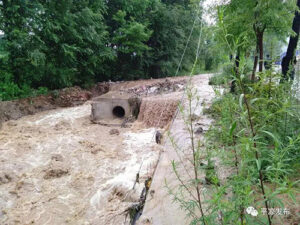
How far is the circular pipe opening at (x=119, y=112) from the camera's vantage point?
6896 millimetres

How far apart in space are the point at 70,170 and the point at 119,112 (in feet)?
11.5

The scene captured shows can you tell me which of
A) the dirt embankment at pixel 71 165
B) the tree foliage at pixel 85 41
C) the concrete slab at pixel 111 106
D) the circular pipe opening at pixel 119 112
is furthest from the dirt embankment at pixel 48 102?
the circular pipe opening at pixel 119 112

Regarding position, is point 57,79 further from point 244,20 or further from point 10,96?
point 244,20

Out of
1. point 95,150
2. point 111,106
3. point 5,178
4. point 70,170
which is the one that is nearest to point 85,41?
point 111,106

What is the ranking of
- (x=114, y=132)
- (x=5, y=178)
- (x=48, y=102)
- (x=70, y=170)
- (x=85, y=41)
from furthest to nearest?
(x=85, y=41) < (x=48, y=102) < (x=114, y=132) < (x=70, y=170) < (x=5, y=178)

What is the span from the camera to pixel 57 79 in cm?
842

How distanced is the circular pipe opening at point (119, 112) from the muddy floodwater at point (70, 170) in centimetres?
90

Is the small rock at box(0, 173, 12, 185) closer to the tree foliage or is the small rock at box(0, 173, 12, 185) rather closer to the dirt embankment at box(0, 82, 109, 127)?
the dirt embankment at box(0, 82, 109, 127)

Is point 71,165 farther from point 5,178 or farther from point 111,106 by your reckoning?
point 111,106

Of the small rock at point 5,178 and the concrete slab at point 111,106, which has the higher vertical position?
the concrete slab at point 111,106

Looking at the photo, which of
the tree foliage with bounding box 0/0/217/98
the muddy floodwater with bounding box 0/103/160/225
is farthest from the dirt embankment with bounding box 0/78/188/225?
the tree foliage with bounding box 0/0/217/98

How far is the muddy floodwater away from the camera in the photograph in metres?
2.61

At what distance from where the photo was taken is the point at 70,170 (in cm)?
372

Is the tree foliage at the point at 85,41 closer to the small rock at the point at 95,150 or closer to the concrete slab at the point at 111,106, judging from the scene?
the concrete slab at the point at 111,106
